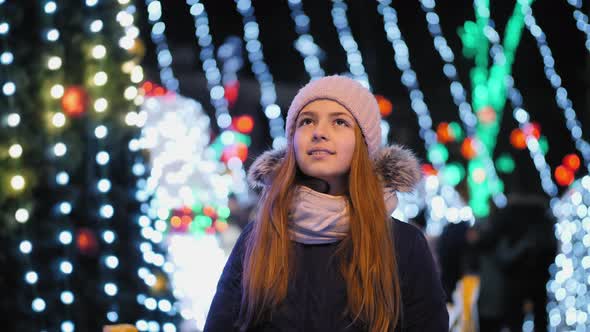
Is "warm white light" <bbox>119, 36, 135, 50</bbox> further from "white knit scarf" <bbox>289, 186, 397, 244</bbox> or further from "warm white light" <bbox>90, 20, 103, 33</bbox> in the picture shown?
"white knit scarf" <bbox>289, 186, 397, 244</bbox>

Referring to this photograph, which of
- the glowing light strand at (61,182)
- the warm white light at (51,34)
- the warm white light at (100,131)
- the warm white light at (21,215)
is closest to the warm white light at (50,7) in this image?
the glowing light strand at (61,182)

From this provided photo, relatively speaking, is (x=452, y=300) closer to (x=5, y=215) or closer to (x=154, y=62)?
(x=5, y=215)

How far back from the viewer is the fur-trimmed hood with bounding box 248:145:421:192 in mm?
3191

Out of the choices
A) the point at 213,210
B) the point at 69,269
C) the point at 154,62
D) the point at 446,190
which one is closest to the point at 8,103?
the point at 69,269

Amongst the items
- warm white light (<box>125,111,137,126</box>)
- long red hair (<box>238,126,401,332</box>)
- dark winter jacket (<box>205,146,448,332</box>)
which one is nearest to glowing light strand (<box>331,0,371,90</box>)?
warm white light (<box>125,111,137,126</box>)

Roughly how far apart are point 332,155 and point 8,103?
2.87m

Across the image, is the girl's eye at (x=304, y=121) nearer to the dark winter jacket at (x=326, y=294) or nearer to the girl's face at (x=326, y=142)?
the girl's face at (x=326, y=142)

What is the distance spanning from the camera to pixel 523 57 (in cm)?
2305

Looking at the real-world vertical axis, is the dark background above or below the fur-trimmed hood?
above

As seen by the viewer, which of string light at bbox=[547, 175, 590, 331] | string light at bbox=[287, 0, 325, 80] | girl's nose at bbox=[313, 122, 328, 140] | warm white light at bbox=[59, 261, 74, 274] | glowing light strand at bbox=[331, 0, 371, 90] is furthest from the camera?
glowing light strand at bbox=[331, 0, 371, 90]

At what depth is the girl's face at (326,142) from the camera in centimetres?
312

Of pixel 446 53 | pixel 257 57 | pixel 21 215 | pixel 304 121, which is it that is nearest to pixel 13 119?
pixel 21 215

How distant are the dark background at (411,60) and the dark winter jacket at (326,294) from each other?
41.4 feet

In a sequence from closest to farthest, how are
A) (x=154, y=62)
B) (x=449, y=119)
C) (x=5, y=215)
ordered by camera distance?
(x=5, y=215) < (x=154, y=62) < (x=449, y=119)
